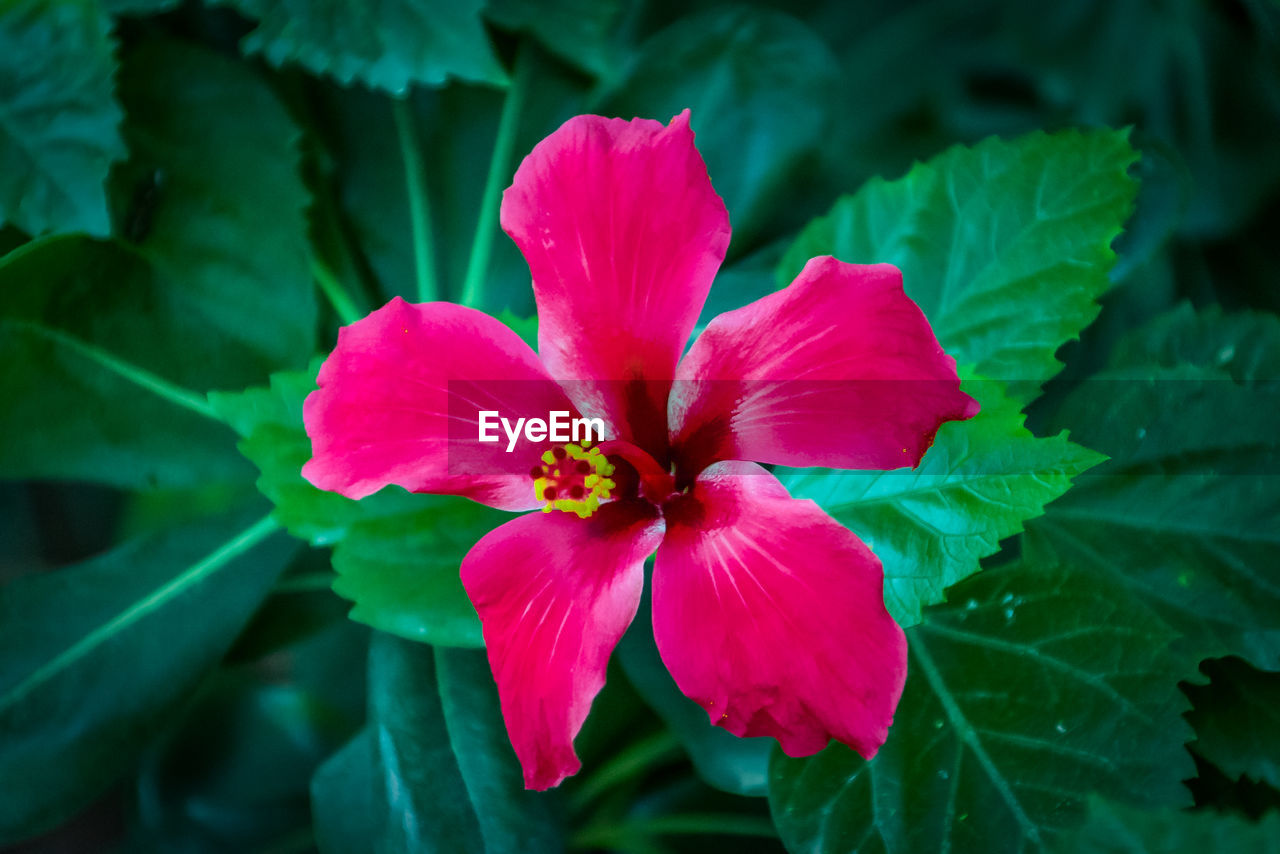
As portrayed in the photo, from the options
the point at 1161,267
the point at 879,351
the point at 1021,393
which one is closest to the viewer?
the point at 879,351

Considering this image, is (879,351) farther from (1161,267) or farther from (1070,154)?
(1161,267)

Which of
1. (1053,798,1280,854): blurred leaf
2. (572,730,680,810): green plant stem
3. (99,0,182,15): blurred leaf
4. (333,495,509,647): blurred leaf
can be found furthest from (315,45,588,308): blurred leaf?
(1053,798,1280,854): blurred leaf

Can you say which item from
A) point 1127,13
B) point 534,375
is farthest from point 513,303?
point 1127,13

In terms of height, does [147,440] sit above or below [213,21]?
below

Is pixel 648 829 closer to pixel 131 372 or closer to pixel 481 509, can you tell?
pixel 481 509

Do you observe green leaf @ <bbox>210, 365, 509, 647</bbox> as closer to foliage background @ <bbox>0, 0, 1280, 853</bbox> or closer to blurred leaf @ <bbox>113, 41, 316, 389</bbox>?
foliage background @ <bbox>0, 0, 1280, 853</bbox>

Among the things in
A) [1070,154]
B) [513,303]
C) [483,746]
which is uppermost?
[1070,154]
